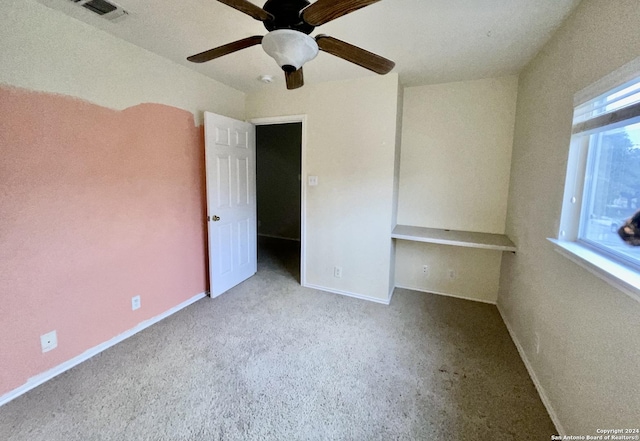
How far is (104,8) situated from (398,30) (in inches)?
73.0

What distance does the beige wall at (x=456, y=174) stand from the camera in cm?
282

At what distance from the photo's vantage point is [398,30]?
6.10 ft

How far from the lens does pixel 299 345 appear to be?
2.21m

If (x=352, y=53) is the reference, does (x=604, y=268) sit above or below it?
below

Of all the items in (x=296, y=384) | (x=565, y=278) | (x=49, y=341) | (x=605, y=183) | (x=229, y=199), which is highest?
(x=605, y=183)

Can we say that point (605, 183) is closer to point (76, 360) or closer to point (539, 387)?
point (539, 387)

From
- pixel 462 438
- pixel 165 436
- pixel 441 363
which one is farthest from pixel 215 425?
pixel 441 363

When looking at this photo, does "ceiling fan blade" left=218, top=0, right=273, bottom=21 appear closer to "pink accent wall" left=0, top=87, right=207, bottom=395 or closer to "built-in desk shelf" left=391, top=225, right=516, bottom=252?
"pink accent wall" left=0, top=87, right=207, bottom=395

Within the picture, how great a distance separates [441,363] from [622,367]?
1079 mm

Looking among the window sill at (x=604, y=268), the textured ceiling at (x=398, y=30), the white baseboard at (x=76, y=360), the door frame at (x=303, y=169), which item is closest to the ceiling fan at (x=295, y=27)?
the textured ceiling at (x=398, y=30)

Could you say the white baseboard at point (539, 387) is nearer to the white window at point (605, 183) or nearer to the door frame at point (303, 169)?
the white window at point (605, 183)

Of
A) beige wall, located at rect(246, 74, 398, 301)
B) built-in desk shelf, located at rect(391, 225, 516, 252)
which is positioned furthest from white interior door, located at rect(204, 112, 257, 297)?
built-in desk shelf, located at rect(391, 225, 516, 252)

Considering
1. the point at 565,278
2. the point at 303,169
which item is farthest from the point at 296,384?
the point at 303,169

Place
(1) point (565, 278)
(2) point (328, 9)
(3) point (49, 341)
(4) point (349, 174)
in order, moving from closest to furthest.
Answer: (2) point (328, 9)
(1) point (565, 278)
(3) point (49, 341)
(4) point (349, 174)
